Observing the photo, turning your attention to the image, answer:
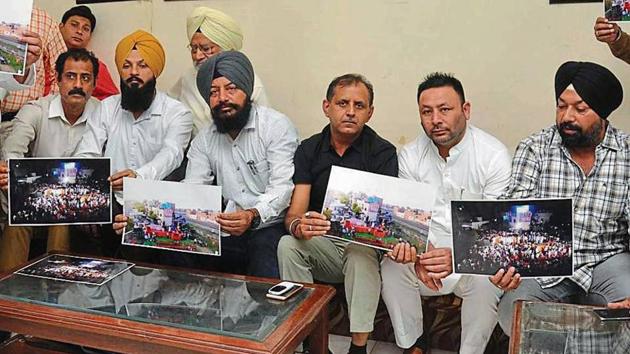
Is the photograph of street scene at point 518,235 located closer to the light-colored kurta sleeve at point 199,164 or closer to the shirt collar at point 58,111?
the light-colored kurta sleeve at point 199,164

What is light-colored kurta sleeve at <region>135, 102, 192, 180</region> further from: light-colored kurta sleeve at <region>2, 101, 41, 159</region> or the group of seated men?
light-colored kurta sleeve at <region>2, 101, 41, 159</region>

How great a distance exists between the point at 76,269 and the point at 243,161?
2.77 ft

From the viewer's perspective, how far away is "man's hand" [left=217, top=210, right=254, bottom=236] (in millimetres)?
2254

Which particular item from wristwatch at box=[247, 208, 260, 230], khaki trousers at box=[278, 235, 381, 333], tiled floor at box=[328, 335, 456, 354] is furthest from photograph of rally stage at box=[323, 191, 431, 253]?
tiled floor at box=[328, 335, 456, 354]

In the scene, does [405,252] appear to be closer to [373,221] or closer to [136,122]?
[373,221]

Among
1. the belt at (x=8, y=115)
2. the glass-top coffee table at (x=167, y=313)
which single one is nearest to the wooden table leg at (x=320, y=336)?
the glass-top coffee table at (x=167, y=313)

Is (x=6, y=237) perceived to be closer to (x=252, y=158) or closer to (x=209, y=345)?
(x=252, y=158)

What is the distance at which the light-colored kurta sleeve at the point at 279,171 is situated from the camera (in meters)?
2.49

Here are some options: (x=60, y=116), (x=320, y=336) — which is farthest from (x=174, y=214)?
(x=60, y=116)

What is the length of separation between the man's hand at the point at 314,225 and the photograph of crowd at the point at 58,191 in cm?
76

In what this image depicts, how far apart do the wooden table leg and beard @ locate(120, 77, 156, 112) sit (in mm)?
1421

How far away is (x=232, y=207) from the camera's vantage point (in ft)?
8.73

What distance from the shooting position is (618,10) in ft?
6.95

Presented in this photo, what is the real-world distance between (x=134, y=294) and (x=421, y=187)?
97cm
